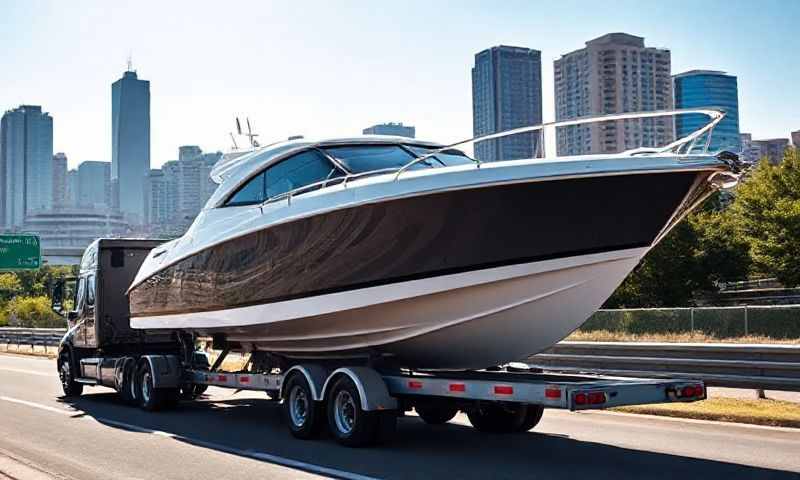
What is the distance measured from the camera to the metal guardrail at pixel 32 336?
34.8 metres

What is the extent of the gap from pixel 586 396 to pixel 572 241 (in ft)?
4.97

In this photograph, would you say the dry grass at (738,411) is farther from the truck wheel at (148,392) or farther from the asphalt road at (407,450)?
the truck wheel at (148,392)

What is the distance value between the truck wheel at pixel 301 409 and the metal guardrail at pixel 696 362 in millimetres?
5069

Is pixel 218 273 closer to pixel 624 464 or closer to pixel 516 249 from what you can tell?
pixel 516 249

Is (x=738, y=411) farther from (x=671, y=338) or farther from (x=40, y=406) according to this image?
(x=40, y=406)

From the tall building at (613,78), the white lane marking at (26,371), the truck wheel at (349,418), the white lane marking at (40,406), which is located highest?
the tall building at (613,78)

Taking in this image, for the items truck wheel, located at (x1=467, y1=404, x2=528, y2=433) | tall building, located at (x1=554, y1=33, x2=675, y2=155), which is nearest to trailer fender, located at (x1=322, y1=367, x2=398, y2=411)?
truck wheel, located at (x1=467, y1=404, x2=528, y2=433)

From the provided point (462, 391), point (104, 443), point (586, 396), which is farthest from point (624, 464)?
point (104, 443)

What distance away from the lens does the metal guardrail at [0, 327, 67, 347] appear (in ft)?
114

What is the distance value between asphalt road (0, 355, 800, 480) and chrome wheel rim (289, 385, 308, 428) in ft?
0.89

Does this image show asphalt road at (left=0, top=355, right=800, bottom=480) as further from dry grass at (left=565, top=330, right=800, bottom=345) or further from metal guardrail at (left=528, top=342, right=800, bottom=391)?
dry grass at (left=565, top=330, right=800, bottom=345)

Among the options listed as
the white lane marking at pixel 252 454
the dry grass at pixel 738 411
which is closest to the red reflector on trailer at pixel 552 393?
the white lane marking at pixel 252 454

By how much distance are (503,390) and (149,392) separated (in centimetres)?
748

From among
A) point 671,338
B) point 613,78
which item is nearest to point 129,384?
point 671,338
